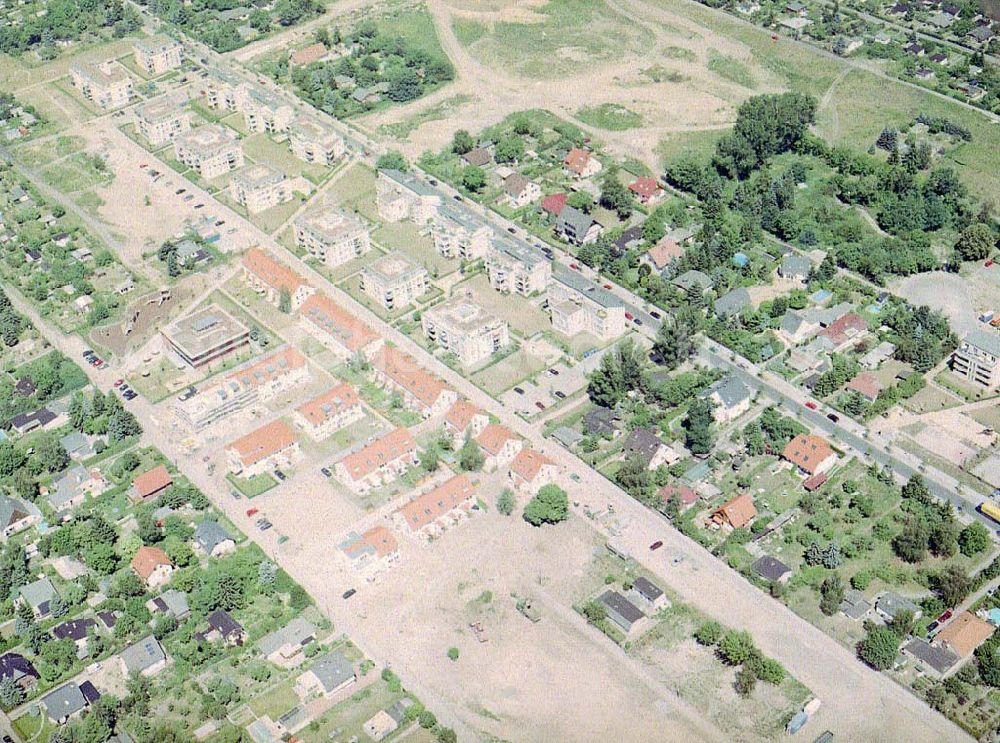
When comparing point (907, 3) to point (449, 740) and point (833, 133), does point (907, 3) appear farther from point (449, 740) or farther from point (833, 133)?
point (449, 740)

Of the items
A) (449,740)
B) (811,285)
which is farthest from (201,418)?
(811,285)

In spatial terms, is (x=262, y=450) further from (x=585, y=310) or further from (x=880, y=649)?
(x=880, y=649)

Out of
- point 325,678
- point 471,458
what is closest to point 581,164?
point 471,458

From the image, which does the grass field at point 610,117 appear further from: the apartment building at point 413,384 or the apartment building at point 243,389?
the apartment building at point 243,389

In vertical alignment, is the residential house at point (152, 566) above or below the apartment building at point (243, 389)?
below

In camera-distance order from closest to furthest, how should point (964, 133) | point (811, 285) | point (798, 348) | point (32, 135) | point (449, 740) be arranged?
1. point (449, 740)
2. point (798, 348)
3. point (811, 285)
4. point (964, 133)
5. point (32, 135)

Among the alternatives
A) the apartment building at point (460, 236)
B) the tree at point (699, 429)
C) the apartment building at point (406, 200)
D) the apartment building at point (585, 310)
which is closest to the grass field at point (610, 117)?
the apartment building at point (406, 200)
